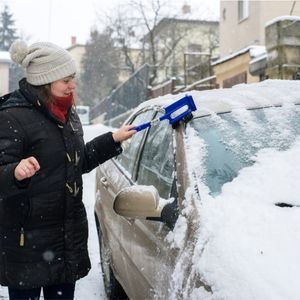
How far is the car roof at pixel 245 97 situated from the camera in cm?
302

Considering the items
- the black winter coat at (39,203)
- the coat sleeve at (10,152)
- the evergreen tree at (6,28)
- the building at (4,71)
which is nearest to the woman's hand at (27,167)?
the coat sleeve at (10,152)

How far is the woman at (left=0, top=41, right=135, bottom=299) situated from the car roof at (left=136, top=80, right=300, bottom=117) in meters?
0.70

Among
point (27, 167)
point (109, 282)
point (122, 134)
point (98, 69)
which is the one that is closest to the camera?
point (27, 167)

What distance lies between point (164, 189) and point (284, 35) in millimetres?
6264

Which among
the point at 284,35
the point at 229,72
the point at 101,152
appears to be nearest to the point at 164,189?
the point at 101,152

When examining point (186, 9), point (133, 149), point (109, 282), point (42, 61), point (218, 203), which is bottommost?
point (109, 282)

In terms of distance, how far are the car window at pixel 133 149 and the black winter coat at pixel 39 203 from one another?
0.96m

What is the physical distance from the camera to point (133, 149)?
151 inches

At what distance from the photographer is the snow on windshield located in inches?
75.7

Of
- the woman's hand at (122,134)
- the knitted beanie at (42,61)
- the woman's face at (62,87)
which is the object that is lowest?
the woman's hand at (122,134)

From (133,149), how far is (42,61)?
125 centimetres

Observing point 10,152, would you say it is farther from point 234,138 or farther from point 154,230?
point 234,138

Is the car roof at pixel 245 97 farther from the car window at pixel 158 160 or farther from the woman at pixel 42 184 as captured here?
the woman at pixel 42 184

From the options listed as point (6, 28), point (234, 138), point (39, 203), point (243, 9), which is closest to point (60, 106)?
point (39, 203)
